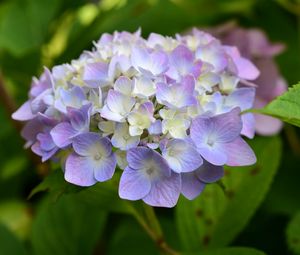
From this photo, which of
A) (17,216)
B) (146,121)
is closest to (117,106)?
(146,121)

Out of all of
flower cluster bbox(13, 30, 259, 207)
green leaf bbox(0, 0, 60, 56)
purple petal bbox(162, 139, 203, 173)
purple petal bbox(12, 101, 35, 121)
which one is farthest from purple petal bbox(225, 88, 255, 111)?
green leaf bbox(0, 0, 60, 56)

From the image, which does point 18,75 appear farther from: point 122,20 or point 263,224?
point 263,224

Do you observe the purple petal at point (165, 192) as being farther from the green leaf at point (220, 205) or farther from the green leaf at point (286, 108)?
the green leaf at point (220, 205)

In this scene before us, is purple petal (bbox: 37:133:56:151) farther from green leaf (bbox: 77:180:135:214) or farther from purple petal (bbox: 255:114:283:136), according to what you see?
purple petal (bbox: 255:114:283:136)

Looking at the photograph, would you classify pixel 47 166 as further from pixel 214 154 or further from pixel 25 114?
pixel 214 154

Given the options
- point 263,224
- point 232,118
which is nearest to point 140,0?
point 263,224

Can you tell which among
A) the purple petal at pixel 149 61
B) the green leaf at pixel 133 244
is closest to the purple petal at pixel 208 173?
the purple petal at pixel 149 61
